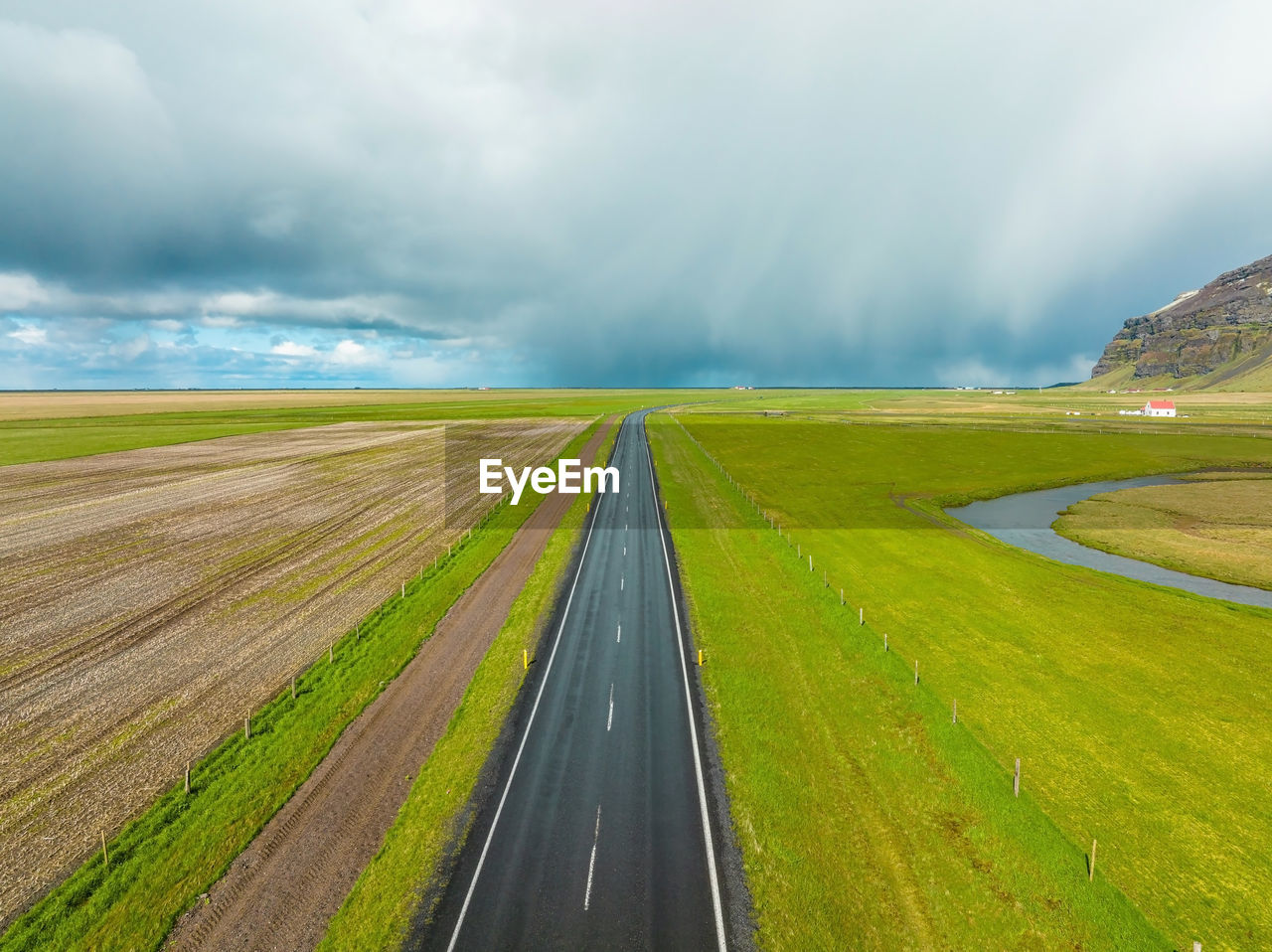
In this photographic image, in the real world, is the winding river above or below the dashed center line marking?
above

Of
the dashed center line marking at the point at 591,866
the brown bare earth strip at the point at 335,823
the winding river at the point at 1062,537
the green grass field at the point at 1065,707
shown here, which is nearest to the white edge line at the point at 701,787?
the green grass field at the point at 1065,707

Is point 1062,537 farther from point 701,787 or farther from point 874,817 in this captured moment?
point 701,787

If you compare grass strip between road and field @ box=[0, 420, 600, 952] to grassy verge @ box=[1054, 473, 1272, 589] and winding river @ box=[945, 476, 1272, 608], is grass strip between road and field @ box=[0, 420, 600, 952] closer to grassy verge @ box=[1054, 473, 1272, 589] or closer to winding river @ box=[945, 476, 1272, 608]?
winding river @ box=[945, 476, 1272, 608]

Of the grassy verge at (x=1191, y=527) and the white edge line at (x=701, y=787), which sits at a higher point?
the grassy verge at (x=1191, y=527)

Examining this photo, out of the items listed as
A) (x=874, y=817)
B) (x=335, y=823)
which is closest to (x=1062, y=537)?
(x=874, y=817)

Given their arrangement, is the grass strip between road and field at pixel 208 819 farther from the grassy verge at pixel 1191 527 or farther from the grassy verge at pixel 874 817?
the grassy verge at pixel 1191 527

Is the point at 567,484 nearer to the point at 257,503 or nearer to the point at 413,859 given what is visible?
the point at 257,503

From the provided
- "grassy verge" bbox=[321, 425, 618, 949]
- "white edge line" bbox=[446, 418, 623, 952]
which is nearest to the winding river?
"white edge line" bbox=[446, 418, 623, 952]
